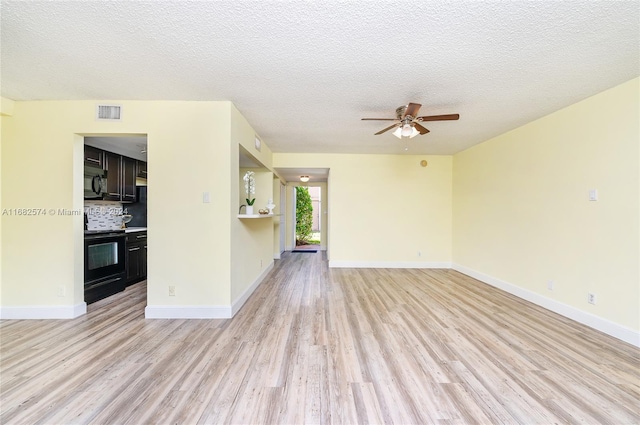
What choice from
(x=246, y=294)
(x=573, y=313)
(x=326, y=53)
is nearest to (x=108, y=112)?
(x=326, y=53)

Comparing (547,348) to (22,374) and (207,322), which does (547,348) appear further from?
(22,374)

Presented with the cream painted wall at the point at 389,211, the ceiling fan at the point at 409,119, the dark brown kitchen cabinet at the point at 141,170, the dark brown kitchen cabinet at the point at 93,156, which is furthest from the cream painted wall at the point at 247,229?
the dark brown kitchen cabinet at the point at 93,156

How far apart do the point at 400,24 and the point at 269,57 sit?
97 centimetres

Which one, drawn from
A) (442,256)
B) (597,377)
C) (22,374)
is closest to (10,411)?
(22,374)

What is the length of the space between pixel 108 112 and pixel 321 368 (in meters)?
3.39

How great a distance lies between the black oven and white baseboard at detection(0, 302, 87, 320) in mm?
345

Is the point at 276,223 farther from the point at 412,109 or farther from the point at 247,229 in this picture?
the point at 412,109

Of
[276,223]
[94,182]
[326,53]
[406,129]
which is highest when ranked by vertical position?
[326,53]

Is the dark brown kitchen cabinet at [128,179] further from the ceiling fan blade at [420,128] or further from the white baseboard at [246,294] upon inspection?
the ceiling fan blade at [420,128]

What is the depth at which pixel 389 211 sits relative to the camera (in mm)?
5441

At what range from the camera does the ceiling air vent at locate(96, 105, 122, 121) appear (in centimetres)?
278

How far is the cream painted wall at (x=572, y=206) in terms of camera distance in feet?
7.77

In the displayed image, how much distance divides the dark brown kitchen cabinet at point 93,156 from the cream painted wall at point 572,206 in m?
6.00

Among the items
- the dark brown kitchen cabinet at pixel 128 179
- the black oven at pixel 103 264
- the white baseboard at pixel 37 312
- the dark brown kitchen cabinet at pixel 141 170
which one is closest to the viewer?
the white baseboard at pixel 37 312
